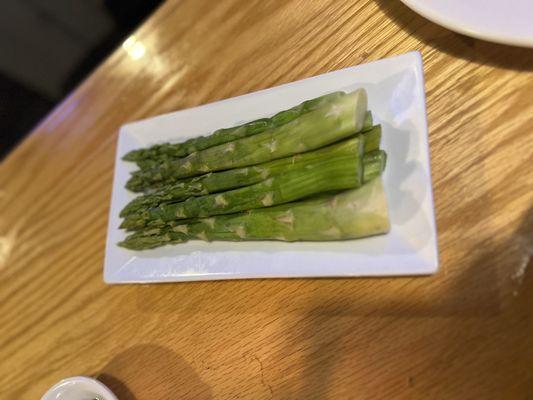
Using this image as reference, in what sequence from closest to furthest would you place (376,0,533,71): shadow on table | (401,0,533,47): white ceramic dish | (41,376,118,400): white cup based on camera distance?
(401,0,533,47): white ceramic dish < (376,0,533,71): shadow on table < (41,376,118,400): white cup

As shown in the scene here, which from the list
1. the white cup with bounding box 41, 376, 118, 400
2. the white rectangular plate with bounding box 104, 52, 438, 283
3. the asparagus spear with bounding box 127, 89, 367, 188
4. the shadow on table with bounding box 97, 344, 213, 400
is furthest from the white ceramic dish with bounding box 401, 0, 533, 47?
the white cup with bounding box 41, 376, 118, 400

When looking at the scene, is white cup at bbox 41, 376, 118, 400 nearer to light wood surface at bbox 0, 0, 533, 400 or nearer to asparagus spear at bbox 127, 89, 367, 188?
light wood surface at bbox 0, 0, 533, 400

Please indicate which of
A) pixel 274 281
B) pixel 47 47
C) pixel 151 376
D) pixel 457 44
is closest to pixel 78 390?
pixel 151 376

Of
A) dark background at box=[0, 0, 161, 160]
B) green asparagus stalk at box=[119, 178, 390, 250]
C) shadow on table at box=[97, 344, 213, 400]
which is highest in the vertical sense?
dark background at box=[0, 0, 161, 160]

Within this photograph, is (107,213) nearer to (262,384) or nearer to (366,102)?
(262,384)

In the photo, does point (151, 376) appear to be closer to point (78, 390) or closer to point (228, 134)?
point (78, 390)

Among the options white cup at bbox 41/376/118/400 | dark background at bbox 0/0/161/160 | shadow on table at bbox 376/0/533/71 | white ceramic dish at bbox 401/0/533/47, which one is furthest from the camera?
dark background at bbox 0/0/161/160
